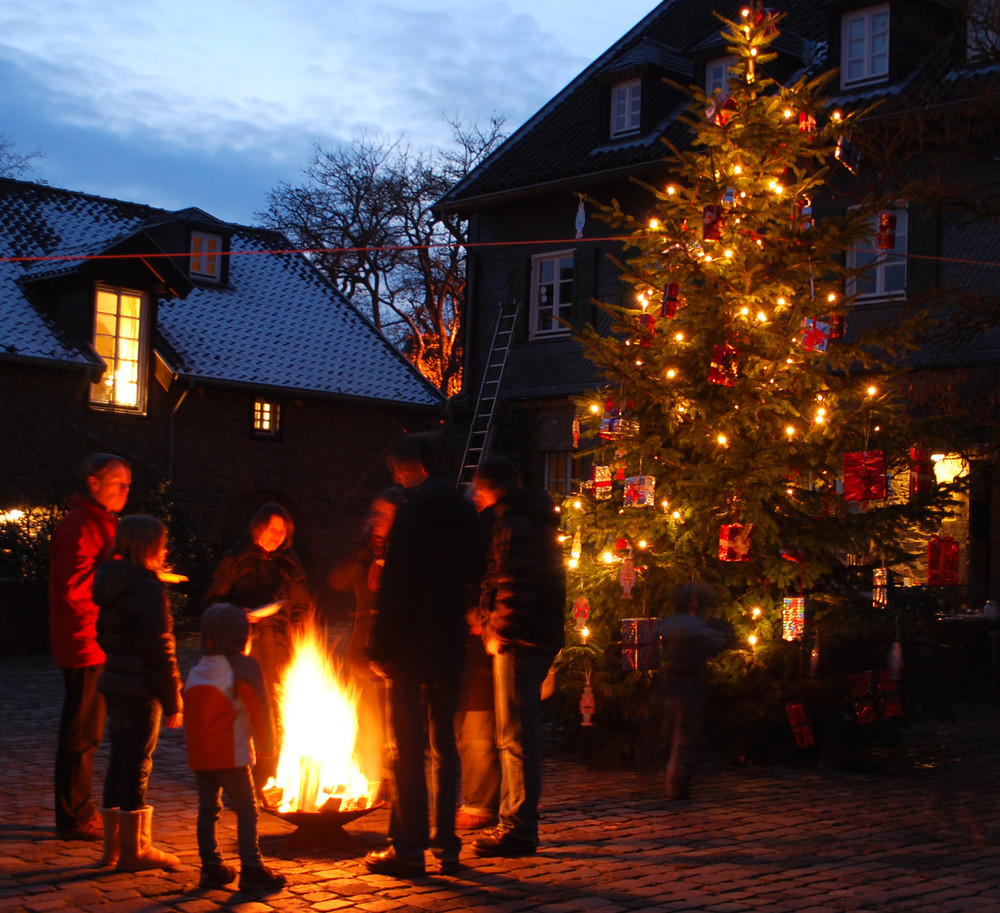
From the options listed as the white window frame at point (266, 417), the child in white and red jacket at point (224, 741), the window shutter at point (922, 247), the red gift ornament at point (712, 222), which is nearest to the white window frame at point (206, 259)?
the white window frame at point (266, 417)

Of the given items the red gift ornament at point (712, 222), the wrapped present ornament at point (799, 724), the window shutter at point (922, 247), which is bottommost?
the wrapped present ornament at point (799, 724)

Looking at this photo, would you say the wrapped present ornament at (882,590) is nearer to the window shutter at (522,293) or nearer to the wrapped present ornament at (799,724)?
the wrapped present ornament at (799,724)

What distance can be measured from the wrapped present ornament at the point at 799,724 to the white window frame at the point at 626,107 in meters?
15.2

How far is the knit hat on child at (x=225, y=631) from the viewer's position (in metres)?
5.57

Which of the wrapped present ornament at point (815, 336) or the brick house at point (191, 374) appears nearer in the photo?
the wrapped present ornament at point (815, 336)

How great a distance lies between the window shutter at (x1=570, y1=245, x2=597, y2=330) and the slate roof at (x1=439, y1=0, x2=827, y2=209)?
1.33 meters

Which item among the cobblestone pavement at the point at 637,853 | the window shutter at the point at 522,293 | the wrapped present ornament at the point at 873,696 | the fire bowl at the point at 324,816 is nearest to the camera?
the cobblestone pavement at the point at 637,853

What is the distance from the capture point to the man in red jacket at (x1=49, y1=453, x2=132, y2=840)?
632 centimetres

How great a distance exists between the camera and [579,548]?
9.76m

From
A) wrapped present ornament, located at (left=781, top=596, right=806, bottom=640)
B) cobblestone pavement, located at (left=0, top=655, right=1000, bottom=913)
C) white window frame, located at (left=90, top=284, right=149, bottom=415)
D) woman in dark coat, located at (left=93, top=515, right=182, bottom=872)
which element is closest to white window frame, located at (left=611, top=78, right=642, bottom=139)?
white window frame, located at (left=90, top=284, right=149, bottom=415)

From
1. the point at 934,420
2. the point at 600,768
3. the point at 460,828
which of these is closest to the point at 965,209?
the point at 934,420

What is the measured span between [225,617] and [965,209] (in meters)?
10.2

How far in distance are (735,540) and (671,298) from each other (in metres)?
1.87

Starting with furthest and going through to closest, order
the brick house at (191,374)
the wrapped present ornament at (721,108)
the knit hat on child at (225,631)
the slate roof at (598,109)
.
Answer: the slate roof at (598,109)
the brick house at (191,374)
the wrapped present ornament at (721,108)
the knit hat on child at (225,631)
